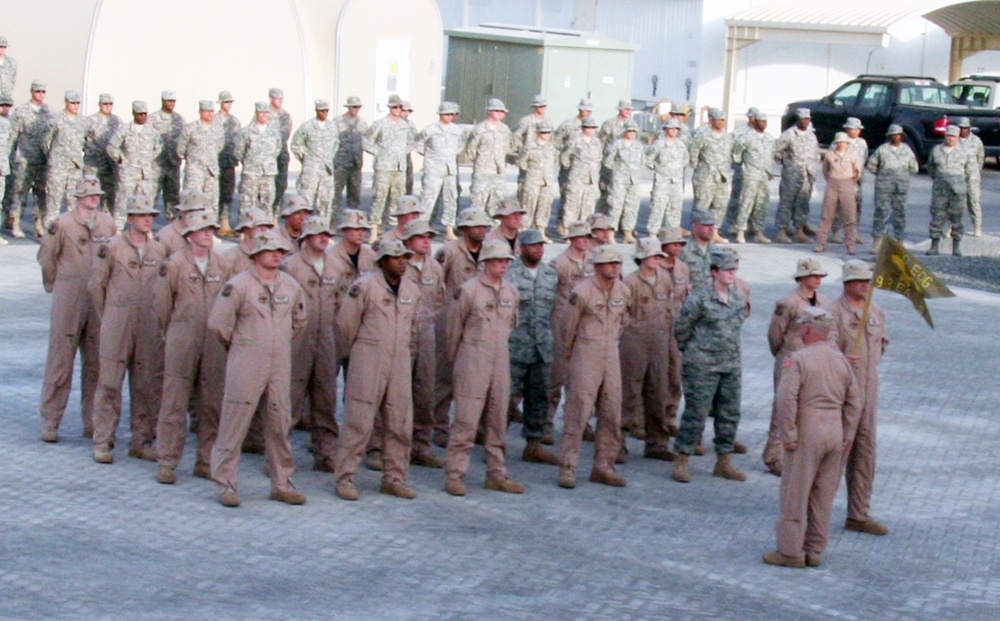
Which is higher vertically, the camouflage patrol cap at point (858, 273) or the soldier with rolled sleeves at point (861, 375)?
the camouflage patrol cap at point (858, 273)

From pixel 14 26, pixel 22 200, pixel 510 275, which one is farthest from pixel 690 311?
pixel 14 26

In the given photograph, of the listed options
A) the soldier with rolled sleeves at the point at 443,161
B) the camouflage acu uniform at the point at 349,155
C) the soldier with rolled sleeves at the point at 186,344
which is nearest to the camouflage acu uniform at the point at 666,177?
the soldier with rolled sleeves at the point at 443,161

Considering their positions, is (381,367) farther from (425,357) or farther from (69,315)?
(69,315)

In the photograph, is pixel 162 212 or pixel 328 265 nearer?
pixel 328 265

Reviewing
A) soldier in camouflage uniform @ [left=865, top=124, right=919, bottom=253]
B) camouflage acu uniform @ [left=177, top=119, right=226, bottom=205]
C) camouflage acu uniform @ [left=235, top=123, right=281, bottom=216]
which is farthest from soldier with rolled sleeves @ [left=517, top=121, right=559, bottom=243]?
soldier in camouflage uniform @ [left=865, top=124, right=919, bottom=253]

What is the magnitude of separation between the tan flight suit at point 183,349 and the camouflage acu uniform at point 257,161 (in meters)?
9.96

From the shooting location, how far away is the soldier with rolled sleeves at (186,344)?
1105 centimetres

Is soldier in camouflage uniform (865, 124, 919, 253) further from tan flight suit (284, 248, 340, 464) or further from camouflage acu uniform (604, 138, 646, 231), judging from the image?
tan flight suit (284, 248, 340, 464)

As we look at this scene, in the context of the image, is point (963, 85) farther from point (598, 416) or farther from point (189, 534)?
point (189, 534)

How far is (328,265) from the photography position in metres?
11.9

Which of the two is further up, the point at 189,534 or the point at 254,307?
the point at 254,307

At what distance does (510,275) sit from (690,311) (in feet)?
5.19

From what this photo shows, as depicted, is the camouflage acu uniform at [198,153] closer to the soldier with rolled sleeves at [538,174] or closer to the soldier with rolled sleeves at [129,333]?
the soldier with rolled sleeves at [538,174]

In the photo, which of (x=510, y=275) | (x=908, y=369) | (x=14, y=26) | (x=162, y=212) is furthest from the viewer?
(x=14, y=26)
